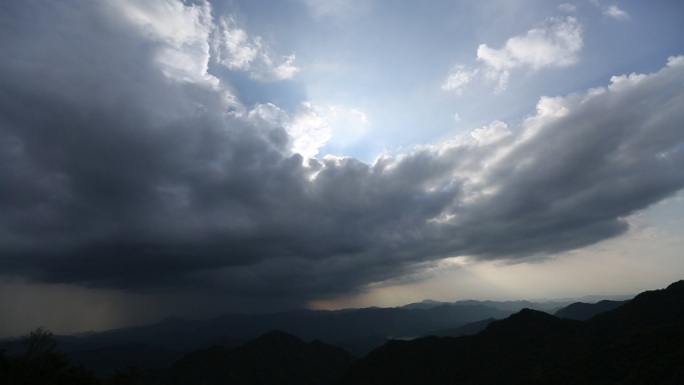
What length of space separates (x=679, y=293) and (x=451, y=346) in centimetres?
9505

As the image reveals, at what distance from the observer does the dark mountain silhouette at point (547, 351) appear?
8425 cm

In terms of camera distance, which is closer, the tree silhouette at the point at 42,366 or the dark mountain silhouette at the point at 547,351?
the tree silhouette at the point at 42,366

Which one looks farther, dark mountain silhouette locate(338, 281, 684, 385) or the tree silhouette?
dark mountain silhouette locate(338, 281, 684, 385)

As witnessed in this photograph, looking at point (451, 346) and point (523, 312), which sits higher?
point (523, 312)

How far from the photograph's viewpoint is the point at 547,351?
131 metres

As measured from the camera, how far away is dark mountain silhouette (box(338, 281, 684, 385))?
84.2 metres

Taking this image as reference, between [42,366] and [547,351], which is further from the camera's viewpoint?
[547,351]

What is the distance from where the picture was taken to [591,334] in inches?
5315

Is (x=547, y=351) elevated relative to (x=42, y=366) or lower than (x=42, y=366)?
lower

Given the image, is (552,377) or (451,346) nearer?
(552,377)

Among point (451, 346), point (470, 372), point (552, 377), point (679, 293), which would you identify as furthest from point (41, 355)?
point (679, 293)

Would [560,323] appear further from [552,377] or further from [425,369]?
[552,377]

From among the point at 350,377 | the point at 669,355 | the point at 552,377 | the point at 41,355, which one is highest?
the point at 41,355

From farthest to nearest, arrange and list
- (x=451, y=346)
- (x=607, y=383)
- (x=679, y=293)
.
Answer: (x=451, y=346)
(x=679, y=293)
(x=607, y=383)
